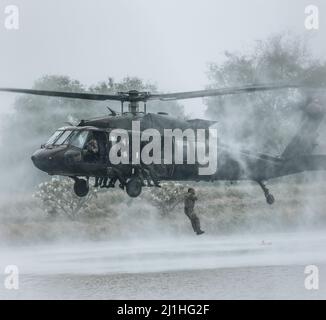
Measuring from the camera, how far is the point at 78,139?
28.5 meters

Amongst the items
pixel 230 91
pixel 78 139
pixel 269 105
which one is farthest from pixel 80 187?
pixel 269 105

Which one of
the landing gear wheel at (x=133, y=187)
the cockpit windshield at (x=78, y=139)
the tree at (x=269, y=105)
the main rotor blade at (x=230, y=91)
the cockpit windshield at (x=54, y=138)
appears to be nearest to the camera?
the main rotor blade at (x=230, y=91)

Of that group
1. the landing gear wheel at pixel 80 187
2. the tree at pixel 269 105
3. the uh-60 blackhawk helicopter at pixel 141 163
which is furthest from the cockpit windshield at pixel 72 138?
the tree at pixel 269 105

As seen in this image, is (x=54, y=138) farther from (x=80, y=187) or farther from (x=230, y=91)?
(x=230, y=91)

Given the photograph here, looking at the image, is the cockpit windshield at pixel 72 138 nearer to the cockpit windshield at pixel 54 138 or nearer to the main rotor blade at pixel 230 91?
the cockpit windshield at pixel 54 138

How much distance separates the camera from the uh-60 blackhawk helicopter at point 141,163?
92.6 ft

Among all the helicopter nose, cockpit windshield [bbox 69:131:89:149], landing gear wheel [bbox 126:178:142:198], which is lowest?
landing gear wheel [bbox 126:178:142:198]

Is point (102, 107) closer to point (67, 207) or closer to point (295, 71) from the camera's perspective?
point (67, 207)

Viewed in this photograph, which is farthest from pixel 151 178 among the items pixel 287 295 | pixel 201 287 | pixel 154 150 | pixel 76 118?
pixel 76 118

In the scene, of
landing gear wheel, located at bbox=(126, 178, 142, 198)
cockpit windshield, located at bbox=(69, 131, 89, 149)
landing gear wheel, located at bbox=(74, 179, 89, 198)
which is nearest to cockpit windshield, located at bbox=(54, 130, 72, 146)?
cockpit windshield, located at bbox=(69, 131, 89, 149)

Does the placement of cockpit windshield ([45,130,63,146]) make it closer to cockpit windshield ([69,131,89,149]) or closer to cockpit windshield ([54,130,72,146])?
cockpit windshield ([54,130,72,146])

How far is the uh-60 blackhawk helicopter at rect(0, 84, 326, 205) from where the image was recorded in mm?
28219
